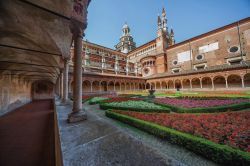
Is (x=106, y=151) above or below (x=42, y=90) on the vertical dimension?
below

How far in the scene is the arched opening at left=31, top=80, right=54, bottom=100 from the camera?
72.0ft

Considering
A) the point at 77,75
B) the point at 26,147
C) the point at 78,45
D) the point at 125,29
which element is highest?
the point at 125,29

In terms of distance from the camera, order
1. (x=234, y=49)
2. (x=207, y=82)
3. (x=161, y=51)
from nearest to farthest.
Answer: (x=234, y=49), (x=207, y=82), (x=161, y=51)

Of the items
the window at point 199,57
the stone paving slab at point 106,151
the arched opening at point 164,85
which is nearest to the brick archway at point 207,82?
the window at point 199,57

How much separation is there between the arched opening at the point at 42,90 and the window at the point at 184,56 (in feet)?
112

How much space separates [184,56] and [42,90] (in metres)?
36.5

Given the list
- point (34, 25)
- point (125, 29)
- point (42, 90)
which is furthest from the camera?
point (125, 29)

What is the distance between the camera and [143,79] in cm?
3456

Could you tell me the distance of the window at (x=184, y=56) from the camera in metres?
30.7

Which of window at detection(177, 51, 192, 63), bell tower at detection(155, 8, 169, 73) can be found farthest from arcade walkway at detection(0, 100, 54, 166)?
bell tower at detection(155, 8, 169, 73)

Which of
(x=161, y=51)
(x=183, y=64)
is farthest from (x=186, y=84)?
(x=161, y=51)

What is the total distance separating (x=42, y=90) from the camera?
76.4ft

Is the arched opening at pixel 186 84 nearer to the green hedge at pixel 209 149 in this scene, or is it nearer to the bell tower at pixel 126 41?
the green hedge at pixel 209 149

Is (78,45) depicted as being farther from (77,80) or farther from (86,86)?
(86,86)
